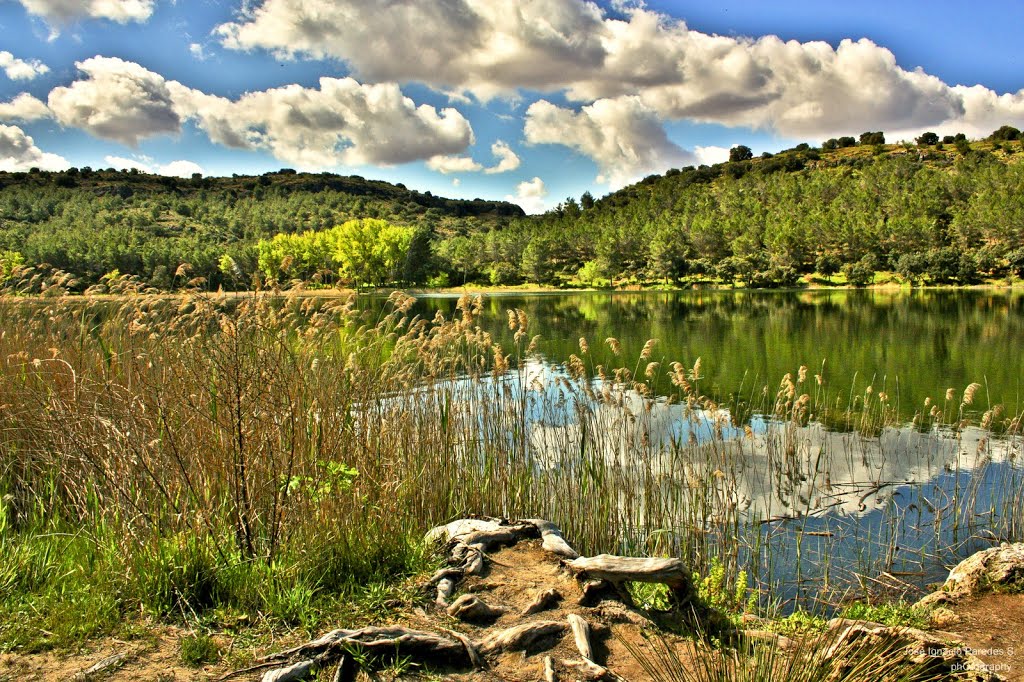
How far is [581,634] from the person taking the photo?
3.76 meters

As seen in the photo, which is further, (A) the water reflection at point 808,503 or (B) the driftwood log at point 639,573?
(A) the water reflection at point 808,503

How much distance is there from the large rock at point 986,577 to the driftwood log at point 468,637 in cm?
248

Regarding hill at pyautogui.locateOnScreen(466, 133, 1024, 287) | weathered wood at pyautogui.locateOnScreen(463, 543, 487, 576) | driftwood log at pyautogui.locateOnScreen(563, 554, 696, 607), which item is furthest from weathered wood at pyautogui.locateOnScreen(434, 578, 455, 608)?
hill at pyautogui.locateOnScreen(466, 133, 1024, 287)

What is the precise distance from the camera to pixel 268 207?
175m

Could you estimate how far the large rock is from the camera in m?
5.21

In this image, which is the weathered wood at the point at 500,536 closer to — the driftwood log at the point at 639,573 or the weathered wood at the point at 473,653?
the driftwood log at the point at 639,573

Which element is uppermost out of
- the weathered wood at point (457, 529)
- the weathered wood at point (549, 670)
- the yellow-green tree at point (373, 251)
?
the yellow-green tree at point (373, 251)

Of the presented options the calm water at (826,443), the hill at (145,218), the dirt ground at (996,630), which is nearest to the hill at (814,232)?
the hill at (145,218)

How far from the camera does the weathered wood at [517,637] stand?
3662 millimetres

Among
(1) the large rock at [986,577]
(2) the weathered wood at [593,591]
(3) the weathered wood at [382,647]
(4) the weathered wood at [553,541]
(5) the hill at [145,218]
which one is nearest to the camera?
(3) the weathered wood at [382,647]

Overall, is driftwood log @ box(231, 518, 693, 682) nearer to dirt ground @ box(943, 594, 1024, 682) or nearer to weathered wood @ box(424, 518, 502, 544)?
weathered wood @ box(424, 518, 502, 544)

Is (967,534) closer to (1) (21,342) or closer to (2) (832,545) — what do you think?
(2) (832,545)

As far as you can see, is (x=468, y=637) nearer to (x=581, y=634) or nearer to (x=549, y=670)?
(x=549, y=670)

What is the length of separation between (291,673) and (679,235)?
91.9 m
